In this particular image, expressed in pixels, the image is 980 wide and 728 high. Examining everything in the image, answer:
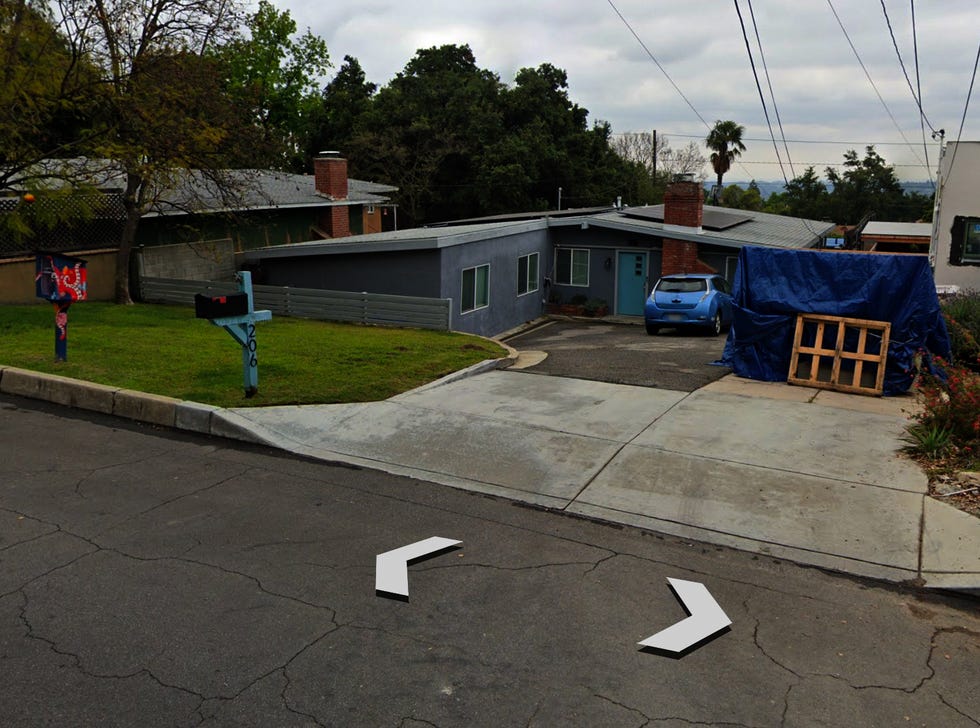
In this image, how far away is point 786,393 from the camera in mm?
11977

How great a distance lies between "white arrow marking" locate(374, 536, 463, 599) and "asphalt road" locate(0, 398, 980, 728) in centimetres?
8

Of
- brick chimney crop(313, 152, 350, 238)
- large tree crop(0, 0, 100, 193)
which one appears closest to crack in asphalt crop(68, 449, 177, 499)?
large tree crop(0, 0, 100, 193)

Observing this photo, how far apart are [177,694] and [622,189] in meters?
46.4

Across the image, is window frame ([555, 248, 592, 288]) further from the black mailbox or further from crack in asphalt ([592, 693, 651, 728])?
crack in asphalt ([592, 693, 651, 728])

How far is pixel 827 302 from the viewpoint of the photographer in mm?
12727

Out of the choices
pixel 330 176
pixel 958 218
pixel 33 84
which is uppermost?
pixel 33 84

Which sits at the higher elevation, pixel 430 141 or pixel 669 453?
pixel 430 141

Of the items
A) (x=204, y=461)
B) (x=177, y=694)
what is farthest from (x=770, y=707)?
(x=204, y=461)

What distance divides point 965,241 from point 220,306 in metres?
16.1

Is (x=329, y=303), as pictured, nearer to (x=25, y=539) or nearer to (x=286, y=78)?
(x=25, y=539)

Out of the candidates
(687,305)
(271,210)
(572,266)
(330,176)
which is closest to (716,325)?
(687,305)

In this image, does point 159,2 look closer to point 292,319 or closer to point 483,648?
point 292,319

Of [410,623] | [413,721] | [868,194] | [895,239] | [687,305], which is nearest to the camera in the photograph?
[413,721]

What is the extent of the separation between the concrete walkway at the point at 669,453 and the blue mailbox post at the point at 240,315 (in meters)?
0.60
